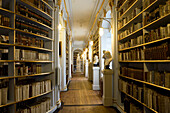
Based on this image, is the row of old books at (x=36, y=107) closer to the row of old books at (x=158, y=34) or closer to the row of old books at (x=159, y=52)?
the row of old books at (x=159, y=52)

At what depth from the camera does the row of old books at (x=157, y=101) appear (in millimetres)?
1701

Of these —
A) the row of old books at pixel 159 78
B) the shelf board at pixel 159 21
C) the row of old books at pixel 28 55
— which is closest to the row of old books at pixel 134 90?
the row of old books at pixel 159 78

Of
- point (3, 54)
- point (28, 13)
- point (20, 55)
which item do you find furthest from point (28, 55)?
point (28, 13)

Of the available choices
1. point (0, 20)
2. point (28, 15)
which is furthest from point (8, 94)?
point (28, 15)

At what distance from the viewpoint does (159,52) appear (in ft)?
6.18

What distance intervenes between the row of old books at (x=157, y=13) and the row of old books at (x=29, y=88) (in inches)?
104

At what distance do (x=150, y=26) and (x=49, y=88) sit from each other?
2.75 metres

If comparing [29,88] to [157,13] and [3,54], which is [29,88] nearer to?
[3,54]

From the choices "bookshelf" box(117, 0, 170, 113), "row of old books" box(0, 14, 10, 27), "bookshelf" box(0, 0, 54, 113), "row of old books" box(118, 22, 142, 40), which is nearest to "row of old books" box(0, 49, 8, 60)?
"bookshelf" box(0, 0, 54, 113)

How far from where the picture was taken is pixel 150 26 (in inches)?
86.4

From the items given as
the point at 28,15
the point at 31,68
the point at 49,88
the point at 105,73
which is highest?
the point at 28,15

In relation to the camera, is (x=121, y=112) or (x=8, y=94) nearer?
(x=8, y=94)

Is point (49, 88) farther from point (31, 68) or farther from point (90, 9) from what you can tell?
point (90, 9)

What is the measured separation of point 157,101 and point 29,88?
2.43 metres
